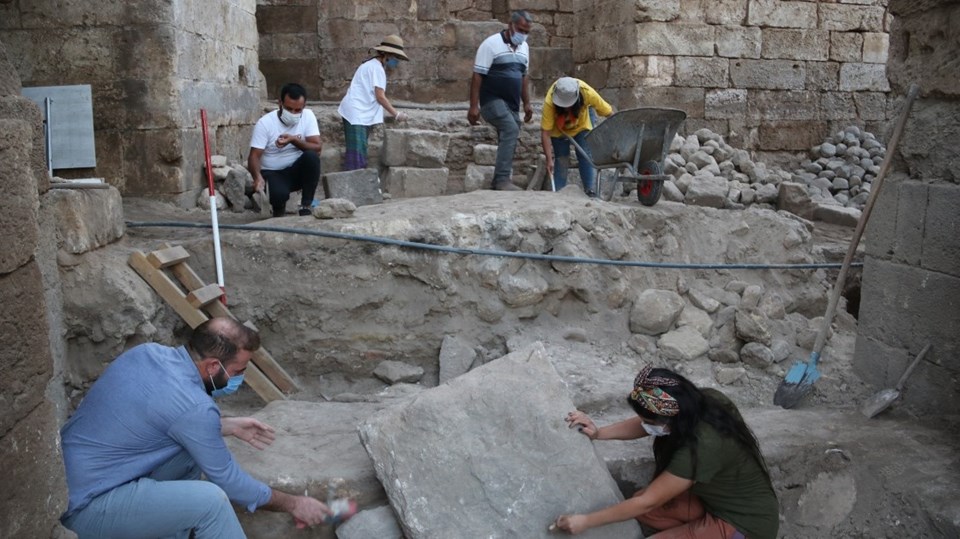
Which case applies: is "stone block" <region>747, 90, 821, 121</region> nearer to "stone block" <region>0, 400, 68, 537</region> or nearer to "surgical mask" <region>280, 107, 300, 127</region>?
"surgical mask" <region>280, 107, 300, 127</region>

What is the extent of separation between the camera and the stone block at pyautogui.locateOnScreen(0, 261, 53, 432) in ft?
7.49

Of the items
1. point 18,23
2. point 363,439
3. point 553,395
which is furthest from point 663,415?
point 18,23

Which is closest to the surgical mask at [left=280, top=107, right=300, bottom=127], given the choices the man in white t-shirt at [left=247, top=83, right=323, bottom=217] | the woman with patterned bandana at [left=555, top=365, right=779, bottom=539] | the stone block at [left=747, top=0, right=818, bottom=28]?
the man in white t-shirt at [left=247, top=83, right=323, bottom=217]

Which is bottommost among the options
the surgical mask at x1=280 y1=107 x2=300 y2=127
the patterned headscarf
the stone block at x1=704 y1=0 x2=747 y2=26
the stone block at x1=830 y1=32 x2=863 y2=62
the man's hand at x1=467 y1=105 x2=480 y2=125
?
the patterned headscarf

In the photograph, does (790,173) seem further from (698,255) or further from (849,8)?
(698,255)

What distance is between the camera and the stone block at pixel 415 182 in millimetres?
8844

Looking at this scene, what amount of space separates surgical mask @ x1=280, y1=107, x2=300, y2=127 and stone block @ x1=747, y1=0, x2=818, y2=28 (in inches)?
264

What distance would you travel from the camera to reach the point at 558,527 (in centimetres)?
361

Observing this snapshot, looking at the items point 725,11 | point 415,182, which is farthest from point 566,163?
point 725,11

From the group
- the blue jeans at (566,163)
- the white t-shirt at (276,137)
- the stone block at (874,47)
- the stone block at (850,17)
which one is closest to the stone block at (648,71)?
the stone block at (850,17)

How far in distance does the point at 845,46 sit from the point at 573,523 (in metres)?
10.1

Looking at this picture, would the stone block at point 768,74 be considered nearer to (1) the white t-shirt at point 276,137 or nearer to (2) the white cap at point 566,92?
(2) the white cap at point 566,92

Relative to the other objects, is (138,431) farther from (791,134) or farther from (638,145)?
(791,134)

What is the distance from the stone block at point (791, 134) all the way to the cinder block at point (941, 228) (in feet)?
23.6
